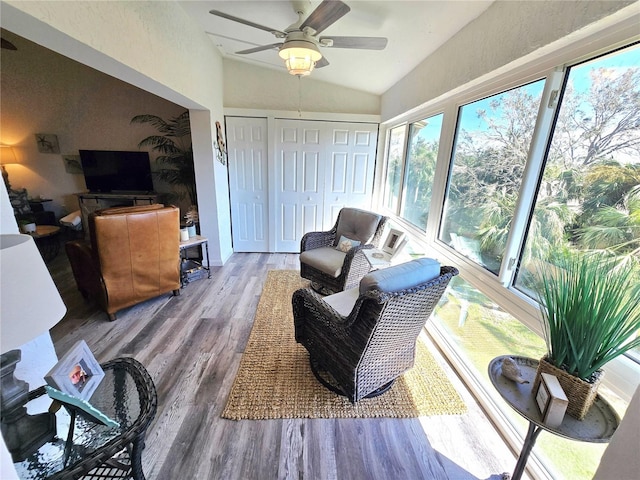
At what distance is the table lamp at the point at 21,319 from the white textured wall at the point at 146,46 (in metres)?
0.95

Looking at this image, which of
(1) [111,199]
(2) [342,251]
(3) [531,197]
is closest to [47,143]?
(1) [111,199]

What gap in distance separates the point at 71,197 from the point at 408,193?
5.26 metres

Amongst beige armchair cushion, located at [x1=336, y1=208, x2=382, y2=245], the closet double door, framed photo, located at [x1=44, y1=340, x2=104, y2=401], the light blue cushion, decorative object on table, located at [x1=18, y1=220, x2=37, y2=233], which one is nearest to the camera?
framed photo, located at [x1=44, y1=340, x2=104, y2=401]

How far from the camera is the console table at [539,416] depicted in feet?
2.71

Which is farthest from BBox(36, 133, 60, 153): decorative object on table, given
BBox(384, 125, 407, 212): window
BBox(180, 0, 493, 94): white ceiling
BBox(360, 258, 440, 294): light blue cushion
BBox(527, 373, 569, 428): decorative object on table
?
BBox(527, 373, 569, 428): decorative object on table

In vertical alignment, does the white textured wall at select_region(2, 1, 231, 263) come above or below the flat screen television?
above

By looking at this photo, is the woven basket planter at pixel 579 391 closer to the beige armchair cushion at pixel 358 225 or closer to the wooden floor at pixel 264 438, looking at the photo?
the wooden floor at pixel 264 438

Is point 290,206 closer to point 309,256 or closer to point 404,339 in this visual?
point 309,256

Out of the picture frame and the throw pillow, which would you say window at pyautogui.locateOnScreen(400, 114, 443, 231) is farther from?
the throw pillow

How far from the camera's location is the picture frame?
2.64 metres

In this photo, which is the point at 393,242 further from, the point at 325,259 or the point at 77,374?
Answer: the point at 77,374

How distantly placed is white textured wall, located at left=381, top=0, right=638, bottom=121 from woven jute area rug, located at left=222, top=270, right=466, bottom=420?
2.00 meters

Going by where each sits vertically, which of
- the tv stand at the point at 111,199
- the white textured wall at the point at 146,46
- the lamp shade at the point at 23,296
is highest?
the white textured wall at the point at 146,46

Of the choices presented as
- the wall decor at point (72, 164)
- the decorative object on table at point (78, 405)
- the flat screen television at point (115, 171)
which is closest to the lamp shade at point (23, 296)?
the decorative object on table at point (78, 405)
